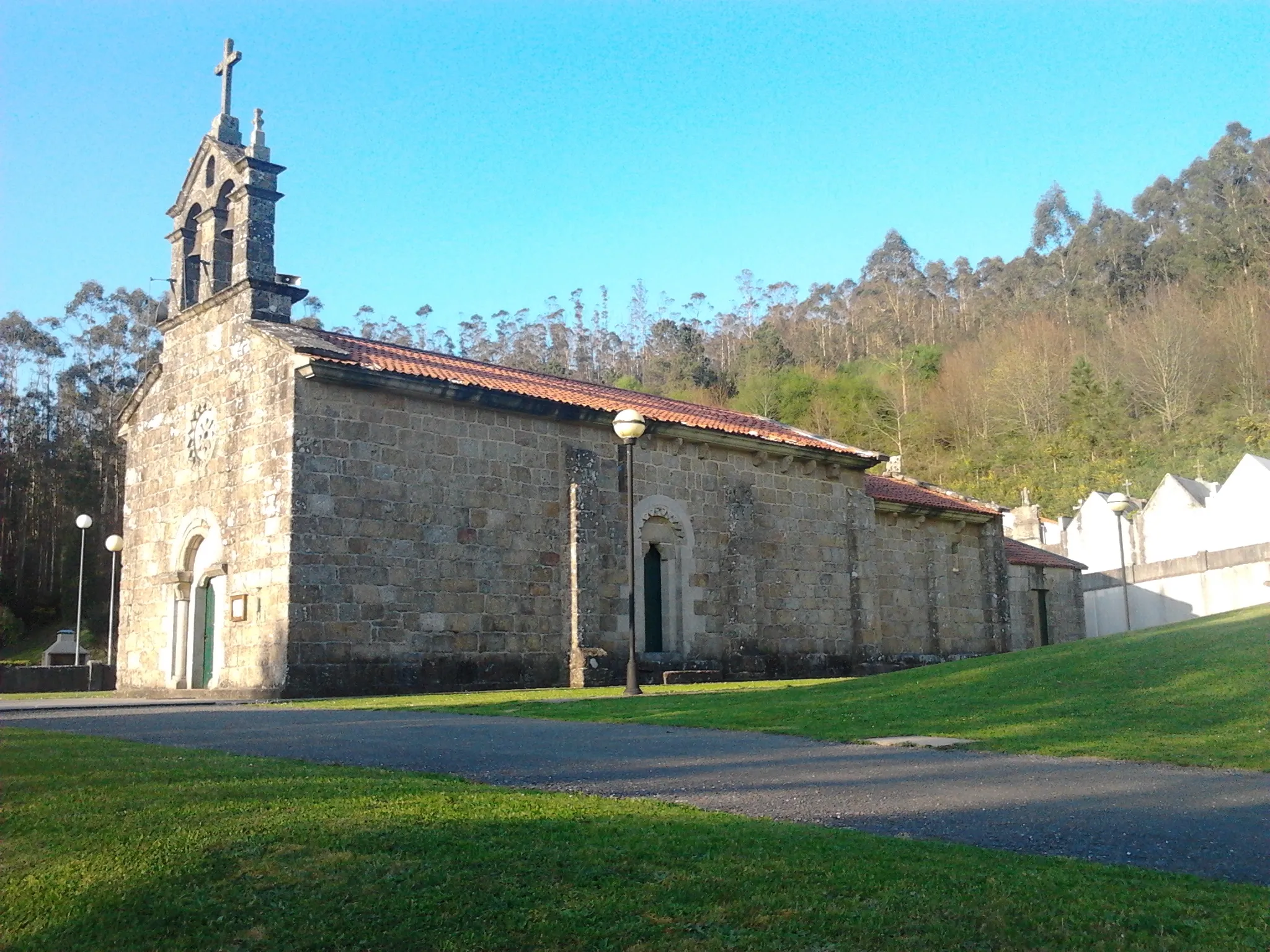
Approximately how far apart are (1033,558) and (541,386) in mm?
19208

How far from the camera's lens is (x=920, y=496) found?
102 feet

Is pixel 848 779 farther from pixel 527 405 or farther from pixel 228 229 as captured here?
pixel 228 229

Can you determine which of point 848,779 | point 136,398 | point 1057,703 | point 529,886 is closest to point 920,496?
point 136,398

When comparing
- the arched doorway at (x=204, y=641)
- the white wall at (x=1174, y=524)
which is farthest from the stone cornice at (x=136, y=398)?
the white wall at (x=1174, y=524)

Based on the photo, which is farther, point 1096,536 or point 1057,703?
point 1096,536

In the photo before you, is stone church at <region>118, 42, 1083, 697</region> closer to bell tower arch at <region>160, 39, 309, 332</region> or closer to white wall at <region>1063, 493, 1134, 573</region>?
bell tower arch at <region>160, 39, 309, 332</region>

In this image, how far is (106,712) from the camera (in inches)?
549

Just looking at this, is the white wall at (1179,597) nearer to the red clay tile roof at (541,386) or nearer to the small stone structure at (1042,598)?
the small stone structure at (1042,598)

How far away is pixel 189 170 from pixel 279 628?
10.2 meters

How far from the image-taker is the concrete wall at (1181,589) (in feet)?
124

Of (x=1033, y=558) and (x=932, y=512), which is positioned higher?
(x=932, y=512)

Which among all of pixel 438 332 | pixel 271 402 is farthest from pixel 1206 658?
pixel 438 332

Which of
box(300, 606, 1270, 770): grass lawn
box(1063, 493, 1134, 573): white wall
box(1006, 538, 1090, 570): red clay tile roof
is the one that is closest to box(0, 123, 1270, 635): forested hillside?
box(1063, 493, 1134, 573): white wall

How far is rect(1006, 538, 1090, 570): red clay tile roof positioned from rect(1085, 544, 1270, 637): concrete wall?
3.19 m
